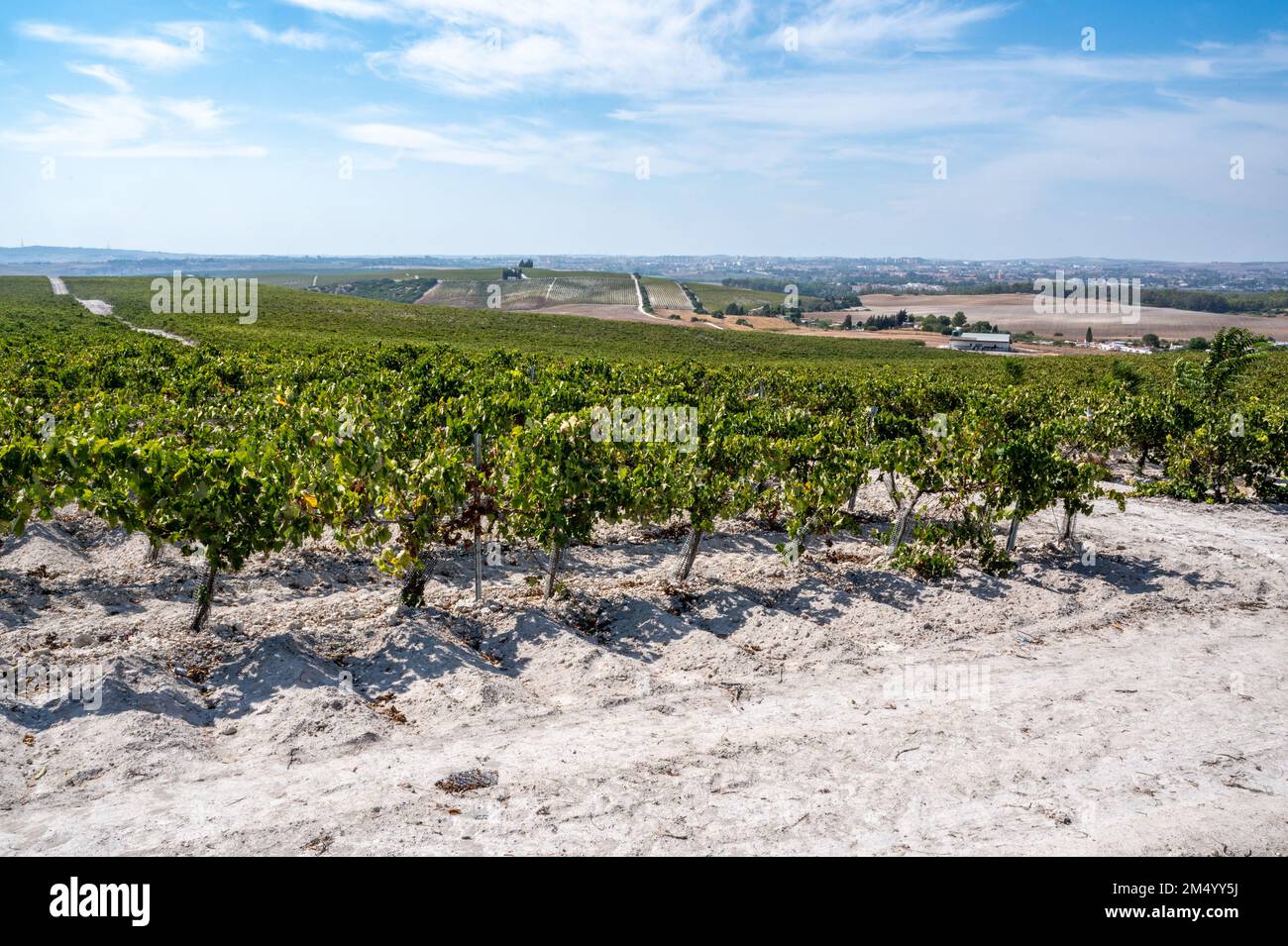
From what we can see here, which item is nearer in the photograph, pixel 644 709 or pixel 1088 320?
pixel 644 709

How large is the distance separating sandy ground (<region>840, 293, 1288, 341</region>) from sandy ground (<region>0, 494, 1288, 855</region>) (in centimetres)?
14343

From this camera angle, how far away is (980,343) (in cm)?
11369

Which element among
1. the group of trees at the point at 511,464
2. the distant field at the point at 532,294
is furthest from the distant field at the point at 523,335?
the distant field at the point at 532,294

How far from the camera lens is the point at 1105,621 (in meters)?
11.6

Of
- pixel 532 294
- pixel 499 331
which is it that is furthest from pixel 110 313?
pixel 532 294

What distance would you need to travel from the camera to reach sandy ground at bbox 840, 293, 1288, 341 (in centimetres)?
13600

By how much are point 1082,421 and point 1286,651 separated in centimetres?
987

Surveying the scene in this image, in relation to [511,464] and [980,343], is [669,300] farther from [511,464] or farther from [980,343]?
[511,464]

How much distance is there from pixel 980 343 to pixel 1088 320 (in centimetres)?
6403

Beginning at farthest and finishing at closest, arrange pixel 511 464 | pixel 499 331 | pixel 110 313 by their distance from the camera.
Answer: pixel 499 331
pixel 110 313
pixel 511 464

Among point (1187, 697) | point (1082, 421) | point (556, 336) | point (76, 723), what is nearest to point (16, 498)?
point (76, 723)

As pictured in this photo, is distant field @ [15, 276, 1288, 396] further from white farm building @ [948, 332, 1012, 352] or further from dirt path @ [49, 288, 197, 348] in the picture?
white farm building @ [948, 332, 1012, 352]

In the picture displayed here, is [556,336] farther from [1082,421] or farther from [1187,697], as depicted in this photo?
[1187,697]

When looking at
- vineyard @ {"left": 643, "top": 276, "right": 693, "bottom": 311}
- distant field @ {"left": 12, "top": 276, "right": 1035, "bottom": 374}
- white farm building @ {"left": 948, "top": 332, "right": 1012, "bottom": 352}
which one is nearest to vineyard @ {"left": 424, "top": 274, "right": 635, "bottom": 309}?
vineyard @ {"left": 643, "top": 276, "right": 693, "bottom": 311}
